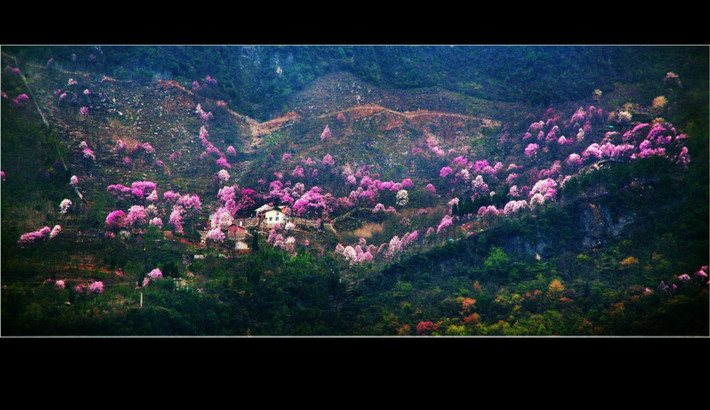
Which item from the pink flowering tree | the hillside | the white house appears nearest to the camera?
the hillside

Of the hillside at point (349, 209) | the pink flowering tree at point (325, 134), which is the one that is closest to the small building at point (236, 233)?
the hillside at point (349, 209)

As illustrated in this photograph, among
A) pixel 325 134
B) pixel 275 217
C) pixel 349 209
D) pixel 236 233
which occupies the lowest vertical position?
pixel 236 233

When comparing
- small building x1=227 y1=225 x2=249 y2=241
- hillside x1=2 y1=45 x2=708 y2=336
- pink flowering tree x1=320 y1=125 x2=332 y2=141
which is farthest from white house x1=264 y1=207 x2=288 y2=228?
pink flowering tree x1=320 y1=125 x2=332 y2=141

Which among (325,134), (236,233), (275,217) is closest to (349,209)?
(275,217)

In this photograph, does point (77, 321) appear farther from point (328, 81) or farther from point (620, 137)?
point (620, 137)

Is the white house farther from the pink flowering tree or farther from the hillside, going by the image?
the pink flowering tree

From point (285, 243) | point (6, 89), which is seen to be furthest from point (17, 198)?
point (285, 243)

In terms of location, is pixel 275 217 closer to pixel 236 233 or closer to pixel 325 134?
pixel 236 233

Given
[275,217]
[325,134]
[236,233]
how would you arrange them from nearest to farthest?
[236,233], [275,217], [325,134]

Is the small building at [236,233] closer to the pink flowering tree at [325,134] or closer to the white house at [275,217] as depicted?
the white house at [275,217]
